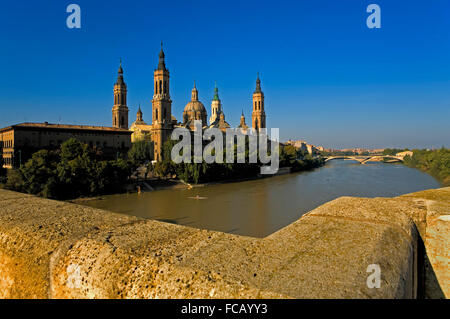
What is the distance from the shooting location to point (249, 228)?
14906mm

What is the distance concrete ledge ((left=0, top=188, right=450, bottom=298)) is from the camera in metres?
1.27

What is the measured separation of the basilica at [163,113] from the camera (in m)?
44.9

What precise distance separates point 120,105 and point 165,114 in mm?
12287

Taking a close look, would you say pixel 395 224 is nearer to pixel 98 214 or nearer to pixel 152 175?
pixel 98 214

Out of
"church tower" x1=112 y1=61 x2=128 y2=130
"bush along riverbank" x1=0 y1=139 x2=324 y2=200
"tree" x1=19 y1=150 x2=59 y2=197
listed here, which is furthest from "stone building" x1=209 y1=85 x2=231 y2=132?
"tree" x1=19 y1=150 x2=59 y2=197

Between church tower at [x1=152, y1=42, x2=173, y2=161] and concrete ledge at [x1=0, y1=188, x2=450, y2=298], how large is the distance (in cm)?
Result: 4247

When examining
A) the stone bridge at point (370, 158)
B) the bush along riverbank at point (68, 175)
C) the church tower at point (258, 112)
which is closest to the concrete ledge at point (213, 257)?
Result: the bush along riverbank at point (68, 175)

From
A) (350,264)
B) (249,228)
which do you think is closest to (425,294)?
(350,264)

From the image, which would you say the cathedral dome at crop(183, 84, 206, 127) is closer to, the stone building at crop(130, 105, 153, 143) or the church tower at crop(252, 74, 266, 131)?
the stone building at crop(130, 105, 153, 143)

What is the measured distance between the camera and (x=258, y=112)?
2665 inches

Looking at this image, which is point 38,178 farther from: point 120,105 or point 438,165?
point 438,165

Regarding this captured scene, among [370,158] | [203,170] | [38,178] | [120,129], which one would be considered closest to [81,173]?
[38,178]

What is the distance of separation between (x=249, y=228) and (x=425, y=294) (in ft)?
43.0

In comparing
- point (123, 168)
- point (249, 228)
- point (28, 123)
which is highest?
point (28, 123)
